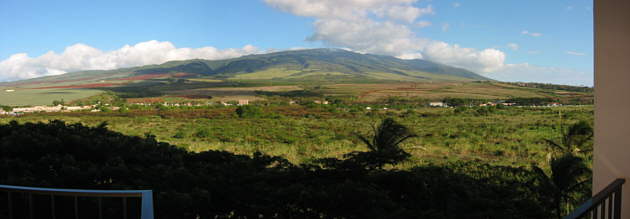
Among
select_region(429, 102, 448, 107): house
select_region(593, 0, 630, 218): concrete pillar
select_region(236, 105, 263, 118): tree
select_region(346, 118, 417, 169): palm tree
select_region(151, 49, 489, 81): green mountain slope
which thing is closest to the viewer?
select_region(593, 0, 630, 218): concrete pillar

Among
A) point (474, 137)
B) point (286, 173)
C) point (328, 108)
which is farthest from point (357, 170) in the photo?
point (328, 108)

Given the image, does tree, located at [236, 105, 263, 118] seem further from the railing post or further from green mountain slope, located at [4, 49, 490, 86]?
green mountain slope, located at [4, 49, 490, 86]

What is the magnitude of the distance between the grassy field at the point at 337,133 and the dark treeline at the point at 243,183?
4597 millimetres

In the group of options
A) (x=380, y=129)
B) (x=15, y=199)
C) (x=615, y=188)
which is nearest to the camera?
(x=615, y=188)

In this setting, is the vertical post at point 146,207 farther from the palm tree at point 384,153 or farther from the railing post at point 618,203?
the palm tree at point 384,153

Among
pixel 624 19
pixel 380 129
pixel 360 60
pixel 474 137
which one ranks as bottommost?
pixel 474 137

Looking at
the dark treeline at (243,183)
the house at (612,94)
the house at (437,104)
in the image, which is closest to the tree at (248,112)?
the house at (437,104)

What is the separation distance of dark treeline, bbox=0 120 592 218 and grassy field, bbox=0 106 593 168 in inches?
181

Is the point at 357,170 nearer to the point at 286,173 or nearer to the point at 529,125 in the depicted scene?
the point at 286,173

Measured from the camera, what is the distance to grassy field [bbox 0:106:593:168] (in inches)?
531

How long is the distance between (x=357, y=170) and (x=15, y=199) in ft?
15.1

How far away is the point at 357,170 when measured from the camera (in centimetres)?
624

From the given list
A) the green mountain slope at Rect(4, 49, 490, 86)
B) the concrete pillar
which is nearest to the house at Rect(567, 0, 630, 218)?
the concrete pillar

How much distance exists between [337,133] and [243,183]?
13165 mm
